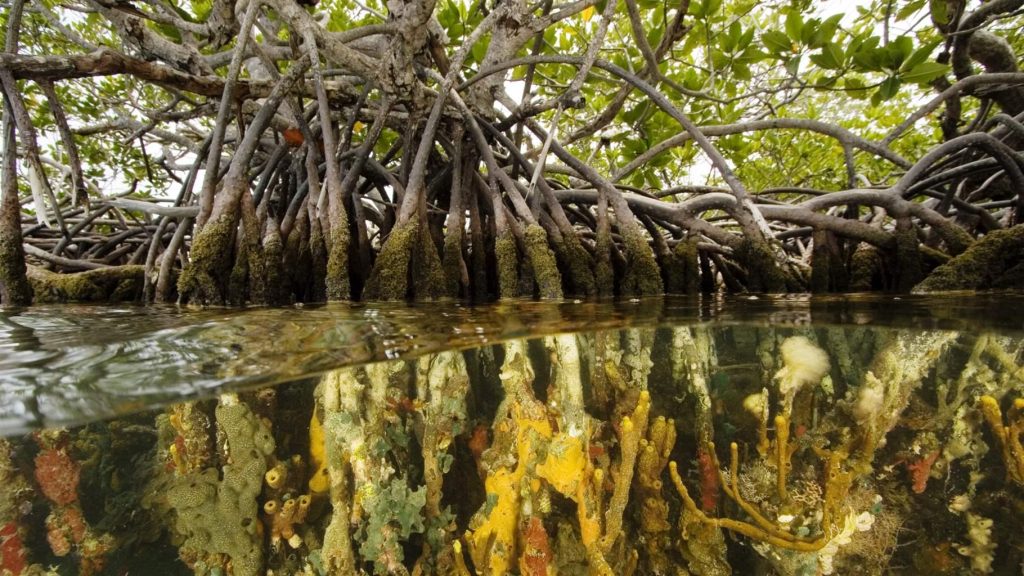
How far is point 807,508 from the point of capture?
0.84 m

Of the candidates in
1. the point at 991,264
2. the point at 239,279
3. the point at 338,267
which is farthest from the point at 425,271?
the point at 991,264

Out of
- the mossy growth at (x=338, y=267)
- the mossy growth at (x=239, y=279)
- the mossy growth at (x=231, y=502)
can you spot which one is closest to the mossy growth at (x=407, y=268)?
the mossy growth at (x=338, y=267)

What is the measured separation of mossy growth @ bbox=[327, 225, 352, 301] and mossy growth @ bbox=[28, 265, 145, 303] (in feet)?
5.80

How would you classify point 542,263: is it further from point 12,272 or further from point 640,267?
point 12,272

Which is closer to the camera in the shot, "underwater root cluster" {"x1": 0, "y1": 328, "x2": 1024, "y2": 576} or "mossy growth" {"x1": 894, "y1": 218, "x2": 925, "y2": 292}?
"underwater root cluster" {"x1": 0, "y1": 328, "x2": 1024, "y2": 576}

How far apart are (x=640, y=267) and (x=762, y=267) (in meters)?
0.73

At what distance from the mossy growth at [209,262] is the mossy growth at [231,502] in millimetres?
1465

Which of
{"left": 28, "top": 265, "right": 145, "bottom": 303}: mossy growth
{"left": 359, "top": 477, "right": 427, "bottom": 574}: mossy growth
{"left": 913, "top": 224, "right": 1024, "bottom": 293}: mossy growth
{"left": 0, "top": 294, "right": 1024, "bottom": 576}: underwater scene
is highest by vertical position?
{"left": 913, "top": 224, "right": 1024, "bottom": 293}: mossy growth

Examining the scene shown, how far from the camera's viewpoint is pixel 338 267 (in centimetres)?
241

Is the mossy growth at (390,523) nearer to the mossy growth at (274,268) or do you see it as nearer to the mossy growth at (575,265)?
the mossy growth at (274,268)

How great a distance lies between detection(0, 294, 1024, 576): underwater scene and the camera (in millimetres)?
767

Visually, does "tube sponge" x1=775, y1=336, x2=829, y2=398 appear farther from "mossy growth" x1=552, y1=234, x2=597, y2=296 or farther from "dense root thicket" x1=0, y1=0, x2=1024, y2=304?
"mossy growth" x1=552, y1=234, x2=597, y2=296

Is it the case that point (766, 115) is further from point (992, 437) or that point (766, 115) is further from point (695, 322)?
point (992, 437)

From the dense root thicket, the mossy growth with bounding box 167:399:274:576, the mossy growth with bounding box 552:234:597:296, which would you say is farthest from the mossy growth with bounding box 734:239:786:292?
the mossy growth with bounding box 167:399:274:576
